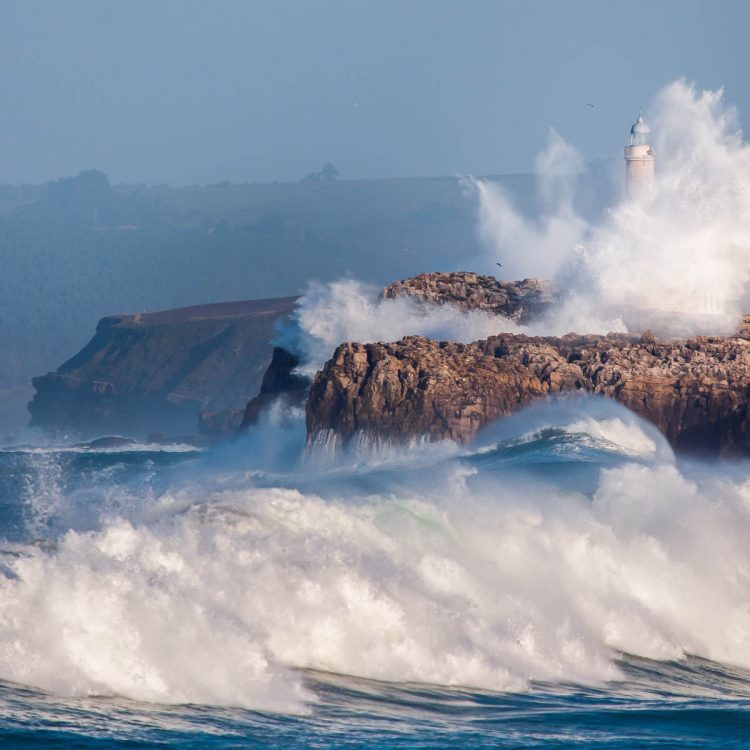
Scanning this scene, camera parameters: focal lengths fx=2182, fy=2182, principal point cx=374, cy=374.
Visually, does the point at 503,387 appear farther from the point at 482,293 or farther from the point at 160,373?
the point at 160,373

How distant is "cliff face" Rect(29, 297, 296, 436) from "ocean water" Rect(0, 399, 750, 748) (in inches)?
3039

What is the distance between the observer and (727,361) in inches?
2056

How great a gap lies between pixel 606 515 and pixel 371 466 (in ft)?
48.2

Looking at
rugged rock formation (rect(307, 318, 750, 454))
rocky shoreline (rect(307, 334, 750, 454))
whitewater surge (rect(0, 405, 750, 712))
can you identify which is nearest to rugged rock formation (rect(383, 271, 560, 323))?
rugged rock formation (rect(307, 318, 750, 454))

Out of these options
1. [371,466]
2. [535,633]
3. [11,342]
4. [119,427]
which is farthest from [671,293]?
[11,342]

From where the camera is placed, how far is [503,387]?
164ft

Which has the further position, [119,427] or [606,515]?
[119,427]

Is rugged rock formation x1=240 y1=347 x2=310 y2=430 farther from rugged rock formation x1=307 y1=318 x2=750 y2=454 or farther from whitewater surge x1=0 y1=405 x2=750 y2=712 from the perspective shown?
whitewater surge x1=0 y1=405 x2=750 y2=712

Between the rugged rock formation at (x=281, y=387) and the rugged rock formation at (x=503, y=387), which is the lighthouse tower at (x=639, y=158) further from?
the rugged rock formation at (x=503, y=387)

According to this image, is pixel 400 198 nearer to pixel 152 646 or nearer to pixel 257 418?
pixel 257 418

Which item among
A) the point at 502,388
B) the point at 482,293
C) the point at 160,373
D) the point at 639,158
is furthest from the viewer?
the point at 160,373

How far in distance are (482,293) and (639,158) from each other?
15.1 m

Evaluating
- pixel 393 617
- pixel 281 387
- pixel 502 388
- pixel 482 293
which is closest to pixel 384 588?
pixel 393 617

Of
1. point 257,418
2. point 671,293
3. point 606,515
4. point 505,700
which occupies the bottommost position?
point 505,700
